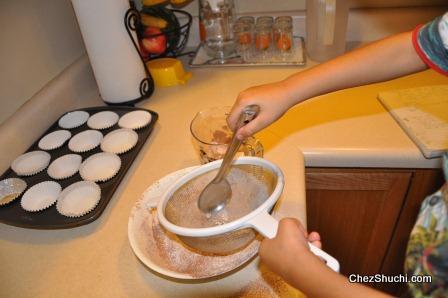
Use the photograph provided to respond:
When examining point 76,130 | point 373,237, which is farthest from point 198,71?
point 373,237

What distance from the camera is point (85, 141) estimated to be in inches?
26.2

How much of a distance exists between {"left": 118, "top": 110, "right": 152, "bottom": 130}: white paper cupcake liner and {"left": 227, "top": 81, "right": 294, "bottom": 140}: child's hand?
258 mm

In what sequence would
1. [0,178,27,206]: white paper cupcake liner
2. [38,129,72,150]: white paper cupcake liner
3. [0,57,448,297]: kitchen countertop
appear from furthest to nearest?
[38,129,72,150]: white paper cupcake liner
[0,178,27,206]: white paper cupcake liner
[0,57,448,297]: kitchen countertop

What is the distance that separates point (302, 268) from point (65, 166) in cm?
46

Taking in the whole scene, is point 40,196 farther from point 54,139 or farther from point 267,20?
point 267,20

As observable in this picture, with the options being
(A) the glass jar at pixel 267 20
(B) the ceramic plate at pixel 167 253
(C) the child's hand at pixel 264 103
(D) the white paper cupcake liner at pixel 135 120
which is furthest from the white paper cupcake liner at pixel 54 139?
(A) the glass jar at pixel 267 20

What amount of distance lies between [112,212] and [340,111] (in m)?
0.49

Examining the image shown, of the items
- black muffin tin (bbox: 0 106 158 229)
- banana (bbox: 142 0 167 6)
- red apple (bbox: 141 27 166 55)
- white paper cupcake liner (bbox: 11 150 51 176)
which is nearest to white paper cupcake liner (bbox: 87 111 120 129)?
black muffin tin (bbox: 0 106 158 229)

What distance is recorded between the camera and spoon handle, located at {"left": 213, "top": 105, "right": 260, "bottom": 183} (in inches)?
18.6

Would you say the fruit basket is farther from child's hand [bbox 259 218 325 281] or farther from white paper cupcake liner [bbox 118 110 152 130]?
child's hand [bbox 259 218 325 281]

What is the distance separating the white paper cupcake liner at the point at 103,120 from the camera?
0.71 metres

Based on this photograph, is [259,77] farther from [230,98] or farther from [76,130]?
[76,130]

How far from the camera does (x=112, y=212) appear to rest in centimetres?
54

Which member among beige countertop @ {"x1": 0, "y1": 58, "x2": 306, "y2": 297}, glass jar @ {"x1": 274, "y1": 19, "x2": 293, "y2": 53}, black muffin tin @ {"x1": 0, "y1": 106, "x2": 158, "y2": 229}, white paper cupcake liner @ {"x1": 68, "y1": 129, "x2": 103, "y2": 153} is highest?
glass jar @ {"x1": 274, "y1": 19, "x2": 293, "y2": 53}
